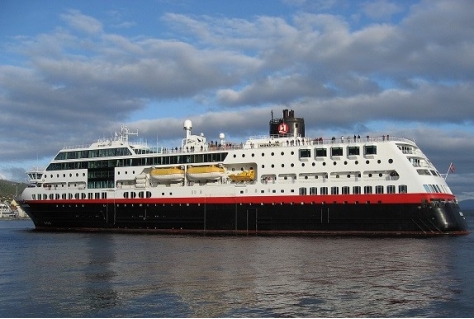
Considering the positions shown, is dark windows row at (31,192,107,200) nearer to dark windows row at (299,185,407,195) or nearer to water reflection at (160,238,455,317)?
dark windows row at (299,185,407,195)

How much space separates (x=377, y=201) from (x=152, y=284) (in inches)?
1160

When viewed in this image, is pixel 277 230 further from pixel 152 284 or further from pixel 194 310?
pixel 194 310

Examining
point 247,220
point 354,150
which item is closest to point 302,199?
point 247,220

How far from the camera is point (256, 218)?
55312 millimetres

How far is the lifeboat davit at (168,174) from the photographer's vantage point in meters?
60.1

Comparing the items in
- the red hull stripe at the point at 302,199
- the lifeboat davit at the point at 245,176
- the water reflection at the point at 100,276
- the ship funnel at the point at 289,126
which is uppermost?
the ship funnel at the point at 289,126

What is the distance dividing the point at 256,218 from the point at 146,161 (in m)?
15.5

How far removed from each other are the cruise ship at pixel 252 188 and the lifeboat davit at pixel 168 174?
0.13m

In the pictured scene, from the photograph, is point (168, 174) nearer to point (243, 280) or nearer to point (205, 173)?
point (205, 173)

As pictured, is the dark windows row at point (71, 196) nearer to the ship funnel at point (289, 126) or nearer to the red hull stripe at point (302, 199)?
the red hull stripe at point (302, 199)

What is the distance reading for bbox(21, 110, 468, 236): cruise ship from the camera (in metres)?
50.3

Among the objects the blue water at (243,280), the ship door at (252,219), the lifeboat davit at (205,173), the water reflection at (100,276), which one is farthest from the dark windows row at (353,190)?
the water reflection at (100,276)

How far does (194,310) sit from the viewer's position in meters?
20.9

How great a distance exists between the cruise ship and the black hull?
0.09 meters
